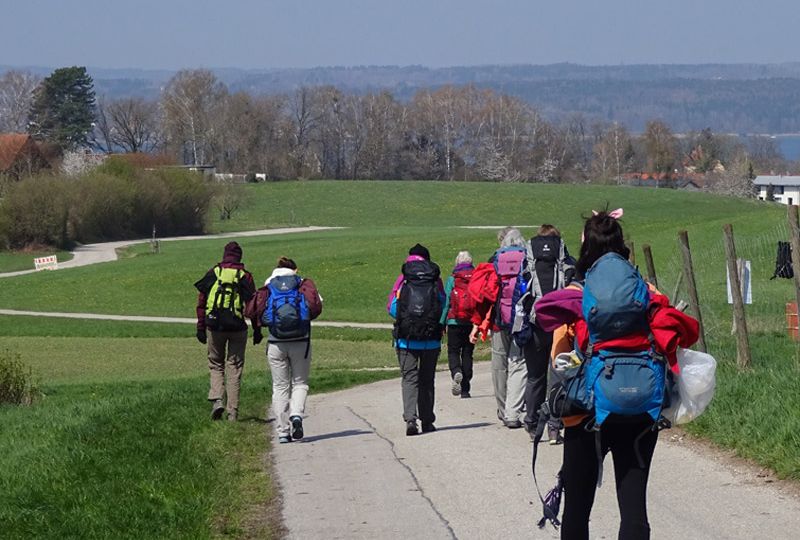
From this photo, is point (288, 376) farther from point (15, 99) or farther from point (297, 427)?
point (15, 99)

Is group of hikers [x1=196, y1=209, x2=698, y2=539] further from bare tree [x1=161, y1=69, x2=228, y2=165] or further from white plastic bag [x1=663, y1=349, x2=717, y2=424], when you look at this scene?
bare tree [x1=161, y1=69, x2=228, y2=165]

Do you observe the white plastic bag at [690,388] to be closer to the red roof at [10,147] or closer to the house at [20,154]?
the house at [20,154]

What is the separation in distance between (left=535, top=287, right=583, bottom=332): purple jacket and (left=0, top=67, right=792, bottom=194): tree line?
142 metres

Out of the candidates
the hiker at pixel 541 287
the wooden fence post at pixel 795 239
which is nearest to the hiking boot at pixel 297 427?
the hiker at pixel 541 287

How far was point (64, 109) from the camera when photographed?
511ft

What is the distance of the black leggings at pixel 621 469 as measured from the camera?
607cm

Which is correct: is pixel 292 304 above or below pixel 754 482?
above

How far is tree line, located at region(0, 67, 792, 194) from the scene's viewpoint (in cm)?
15450

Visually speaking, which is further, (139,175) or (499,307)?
(139,175)

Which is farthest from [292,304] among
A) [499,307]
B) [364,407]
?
[364,407]

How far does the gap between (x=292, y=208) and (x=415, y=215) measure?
10953mm

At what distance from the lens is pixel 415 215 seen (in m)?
115

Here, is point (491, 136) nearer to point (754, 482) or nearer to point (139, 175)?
point (139, 175)

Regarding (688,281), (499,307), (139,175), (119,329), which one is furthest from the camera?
(139,175)
